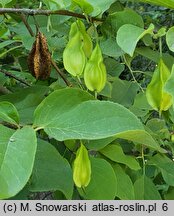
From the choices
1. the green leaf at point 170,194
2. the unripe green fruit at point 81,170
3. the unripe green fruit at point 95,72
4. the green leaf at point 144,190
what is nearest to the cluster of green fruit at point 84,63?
the unripe green fruit at point 95,72

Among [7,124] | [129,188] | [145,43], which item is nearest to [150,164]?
[129,188]

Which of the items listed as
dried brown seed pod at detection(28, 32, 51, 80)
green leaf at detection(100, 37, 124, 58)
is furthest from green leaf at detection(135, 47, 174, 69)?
dried brown seed pod at detection(28, 32, 51, 80)

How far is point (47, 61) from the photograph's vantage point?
2.44 ft

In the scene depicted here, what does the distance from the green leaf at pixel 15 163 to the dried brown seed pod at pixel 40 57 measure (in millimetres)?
221

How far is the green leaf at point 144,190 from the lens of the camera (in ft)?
2.87

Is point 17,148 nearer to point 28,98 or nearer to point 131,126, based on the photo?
point 131,126

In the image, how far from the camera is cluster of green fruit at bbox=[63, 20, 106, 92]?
2.19ft

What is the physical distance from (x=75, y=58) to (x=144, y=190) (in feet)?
1.11

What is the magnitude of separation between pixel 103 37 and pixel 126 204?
279mm

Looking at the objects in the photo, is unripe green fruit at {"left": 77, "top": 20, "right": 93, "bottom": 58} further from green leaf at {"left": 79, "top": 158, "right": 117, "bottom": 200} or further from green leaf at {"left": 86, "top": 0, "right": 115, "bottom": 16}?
green leaf at {"left": 79, "top": 158, "right": 117, "bottom": 200}

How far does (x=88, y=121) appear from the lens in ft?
1.86

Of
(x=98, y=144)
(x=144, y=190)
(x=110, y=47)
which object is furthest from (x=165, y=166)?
(x=110, y=47)

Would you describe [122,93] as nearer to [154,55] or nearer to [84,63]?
[154,55]

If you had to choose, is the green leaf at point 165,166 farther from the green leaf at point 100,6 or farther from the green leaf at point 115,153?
the green leaf at point 100,6
